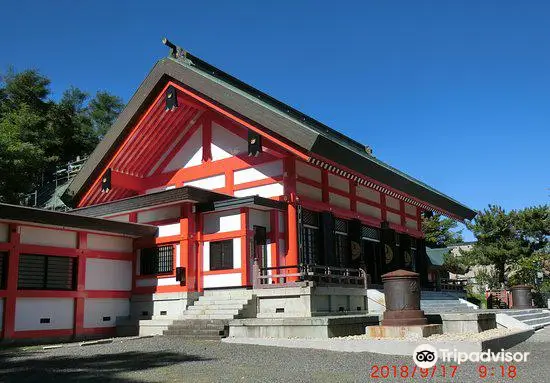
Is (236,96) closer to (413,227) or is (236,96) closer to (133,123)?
(133,123)

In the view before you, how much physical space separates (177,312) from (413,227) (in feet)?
44.0

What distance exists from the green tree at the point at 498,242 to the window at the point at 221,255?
2221 cm

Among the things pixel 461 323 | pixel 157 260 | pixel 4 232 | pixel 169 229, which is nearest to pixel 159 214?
pixel 169 229

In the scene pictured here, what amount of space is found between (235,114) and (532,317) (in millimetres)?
12782

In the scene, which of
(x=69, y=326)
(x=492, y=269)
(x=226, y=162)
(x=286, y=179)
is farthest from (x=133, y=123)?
(x=492, y=269)

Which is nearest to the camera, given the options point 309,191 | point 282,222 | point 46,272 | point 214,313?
point 214,313

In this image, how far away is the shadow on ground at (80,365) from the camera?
7.86 meters

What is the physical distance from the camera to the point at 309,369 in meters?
8.52

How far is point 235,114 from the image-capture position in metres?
17.4

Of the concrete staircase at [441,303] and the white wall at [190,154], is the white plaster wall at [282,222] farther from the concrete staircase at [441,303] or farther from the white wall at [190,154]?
the concrete staircase at [441,303]

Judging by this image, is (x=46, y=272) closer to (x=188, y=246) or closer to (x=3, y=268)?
(x=3, y=268)

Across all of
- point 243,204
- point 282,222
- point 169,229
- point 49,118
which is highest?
point 49,118

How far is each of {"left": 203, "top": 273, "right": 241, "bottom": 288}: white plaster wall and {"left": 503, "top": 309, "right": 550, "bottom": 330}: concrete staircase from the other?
8.88 meters

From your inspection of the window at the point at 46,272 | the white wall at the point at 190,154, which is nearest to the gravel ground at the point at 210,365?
the window at the point at 46,272
